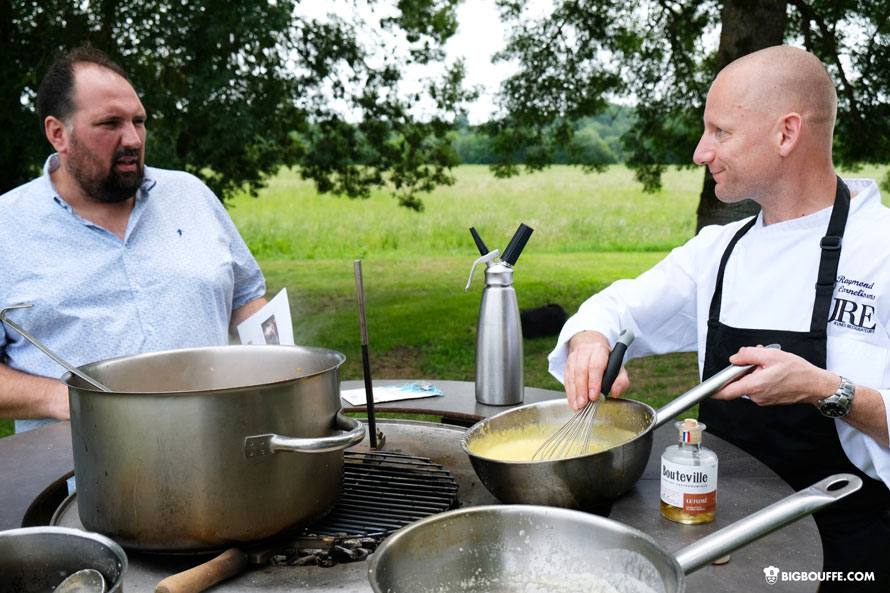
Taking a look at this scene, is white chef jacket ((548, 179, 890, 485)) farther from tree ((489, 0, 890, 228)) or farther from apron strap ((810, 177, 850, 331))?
tree ((489, 0, 890, 228))

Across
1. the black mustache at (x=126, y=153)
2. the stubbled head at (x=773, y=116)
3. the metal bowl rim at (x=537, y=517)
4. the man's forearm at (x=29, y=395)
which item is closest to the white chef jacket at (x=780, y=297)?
the stubbled head at (x=773, y=116)

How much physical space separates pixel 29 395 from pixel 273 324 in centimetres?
66

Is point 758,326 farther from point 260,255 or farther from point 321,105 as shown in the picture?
point 260,255

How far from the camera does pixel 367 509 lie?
1365mm

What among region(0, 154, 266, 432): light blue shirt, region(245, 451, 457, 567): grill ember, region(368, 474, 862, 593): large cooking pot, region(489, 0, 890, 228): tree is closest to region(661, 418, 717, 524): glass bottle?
region(368, 474, 862, 593): large cooking pot

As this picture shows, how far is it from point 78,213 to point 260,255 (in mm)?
11678

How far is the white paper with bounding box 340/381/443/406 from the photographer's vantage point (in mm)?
2174

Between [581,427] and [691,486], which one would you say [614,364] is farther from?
[691,486]

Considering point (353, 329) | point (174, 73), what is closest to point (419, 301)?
point (353, 329)

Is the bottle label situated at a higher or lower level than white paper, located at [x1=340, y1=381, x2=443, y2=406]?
higher

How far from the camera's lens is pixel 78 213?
7.73ft

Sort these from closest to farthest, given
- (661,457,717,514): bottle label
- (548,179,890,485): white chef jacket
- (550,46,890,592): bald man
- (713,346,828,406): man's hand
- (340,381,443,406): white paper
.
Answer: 1. (661,457,717,514): bottle label
2. (713,346,828,406): man's hand
3. (550,46,890,592): bald man
4. (548,179,890,485): white chef jacket
5. (340,381,443,406): white paper

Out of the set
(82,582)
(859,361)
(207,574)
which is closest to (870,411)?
(859,361)

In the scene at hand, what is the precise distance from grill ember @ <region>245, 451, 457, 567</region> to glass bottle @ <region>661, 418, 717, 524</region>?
39 cm
